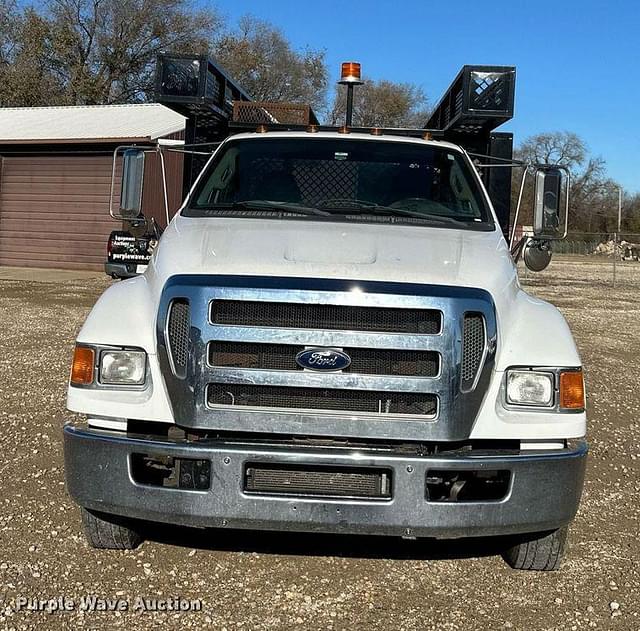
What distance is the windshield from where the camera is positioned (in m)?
4.86

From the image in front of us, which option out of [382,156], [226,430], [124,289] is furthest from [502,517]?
[382,156]

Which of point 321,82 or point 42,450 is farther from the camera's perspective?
point 321,82

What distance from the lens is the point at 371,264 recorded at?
3.76 m

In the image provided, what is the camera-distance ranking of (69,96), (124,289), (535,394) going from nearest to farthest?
1. (535,394)
2. (124,289)
3. (69,96)

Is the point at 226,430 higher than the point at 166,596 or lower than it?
higher

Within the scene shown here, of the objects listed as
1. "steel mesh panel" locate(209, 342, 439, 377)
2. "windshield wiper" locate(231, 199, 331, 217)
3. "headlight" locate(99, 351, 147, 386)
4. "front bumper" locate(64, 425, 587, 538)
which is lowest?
"front bumper" locate(64, 425, 587, 538)

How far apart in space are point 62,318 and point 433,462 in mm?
10890

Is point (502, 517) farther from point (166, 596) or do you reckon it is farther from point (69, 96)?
point (69, 96)

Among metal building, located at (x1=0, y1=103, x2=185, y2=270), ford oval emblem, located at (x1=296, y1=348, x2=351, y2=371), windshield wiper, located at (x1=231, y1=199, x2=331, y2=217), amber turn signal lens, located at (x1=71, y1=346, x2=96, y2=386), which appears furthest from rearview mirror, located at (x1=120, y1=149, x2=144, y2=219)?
metal building, located at (x1=0, y1=103, x2=185, y2=270)

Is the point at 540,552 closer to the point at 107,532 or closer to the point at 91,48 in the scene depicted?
the point at 107,532

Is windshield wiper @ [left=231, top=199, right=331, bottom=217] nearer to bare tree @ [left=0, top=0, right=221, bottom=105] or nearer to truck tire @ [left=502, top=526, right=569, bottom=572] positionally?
truck tire @ [left=502, top=526, right=569, bottom=572]

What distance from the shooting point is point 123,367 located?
3.63 metres

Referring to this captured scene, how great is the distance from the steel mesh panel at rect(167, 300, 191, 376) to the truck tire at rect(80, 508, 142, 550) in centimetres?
93

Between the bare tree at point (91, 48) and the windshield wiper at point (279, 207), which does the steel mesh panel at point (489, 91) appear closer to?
the windshield wiper at point (279, 207)
